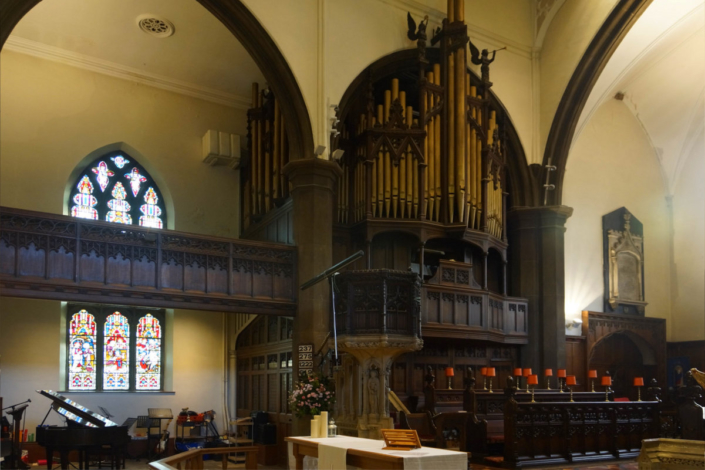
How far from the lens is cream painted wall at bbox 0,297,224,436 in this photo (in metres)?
13.6

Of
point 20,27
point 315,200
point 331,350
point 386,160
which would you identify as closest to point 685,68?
point 386,160

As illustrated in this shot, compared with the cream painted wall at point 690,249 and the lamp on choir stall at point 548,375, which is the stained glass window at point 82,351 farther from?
the cream painted wall at point 690,249

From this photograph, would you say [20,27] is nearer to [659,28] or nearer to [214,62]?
[214,62]

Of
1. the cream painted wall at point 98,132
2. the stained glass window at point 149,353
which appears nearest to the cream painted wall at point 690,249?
the cream painted wall at point 98,132

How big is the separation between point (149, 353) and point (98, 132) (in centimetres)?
466

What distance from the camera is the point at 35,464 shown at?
13.1 m

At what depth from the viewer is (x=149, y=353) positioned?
1540cm

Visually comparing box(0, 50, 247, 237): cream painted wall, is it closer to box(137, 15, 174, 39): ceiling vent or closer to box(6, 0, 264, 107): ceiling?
box(6, 0, 264, 107): ceiling

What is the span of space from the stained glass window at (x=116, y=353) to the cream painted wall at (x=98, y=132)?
238 cm

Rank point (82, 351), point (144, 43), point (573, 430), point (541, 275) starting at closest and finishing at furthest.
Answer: point (573, 430) < point (82, 351) < point (144, 43) < point (541, 275)

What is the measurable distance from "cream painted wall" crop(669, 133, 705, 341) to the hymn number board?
12.1m

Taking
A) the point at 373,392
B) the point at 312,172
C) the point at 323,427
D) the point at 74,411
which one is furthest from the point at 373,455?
the point at 312,172

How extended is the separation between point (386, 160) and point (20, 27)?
7.36 metres

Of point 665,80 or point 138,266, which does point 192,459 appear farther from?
point 665,80
